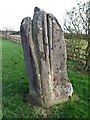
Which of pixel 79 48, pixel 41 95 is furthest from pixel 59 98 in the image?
pixel 79 48

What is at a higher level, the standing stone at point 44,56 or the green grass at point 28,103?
the standing stone at point 44,56

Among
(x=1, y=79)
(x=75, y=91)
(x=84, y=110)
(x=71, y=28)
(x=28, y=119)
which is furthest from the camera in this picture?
(x=71, y=28)

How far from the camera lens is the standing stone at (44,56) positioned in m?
8.89

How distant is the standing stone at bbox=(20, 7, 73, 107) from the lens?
8.89 meters

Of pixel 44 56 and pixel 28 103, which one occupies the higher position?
pixel 44 56

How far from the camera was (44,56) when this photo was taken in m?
8.93

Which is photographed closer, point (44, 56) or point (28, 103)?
point (44, 56)

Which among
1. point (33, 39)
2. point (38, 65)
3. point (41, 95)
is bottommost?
point (41, 95)

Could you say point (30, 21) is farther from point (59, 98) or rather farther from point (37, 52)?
point (59, 98)

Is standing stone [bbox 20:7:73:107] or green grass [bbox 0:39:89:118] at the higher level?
standing stone [bbox 20:7:73:107]

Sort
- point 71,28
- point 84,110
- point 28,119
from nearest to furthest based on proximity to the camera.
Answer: point 28,119
point 84,110
point 71,28

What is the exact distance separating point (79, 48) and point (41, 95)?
6.57 meters

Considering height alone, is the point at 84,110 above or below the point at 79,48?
below

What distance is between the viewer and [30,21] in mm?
9133
